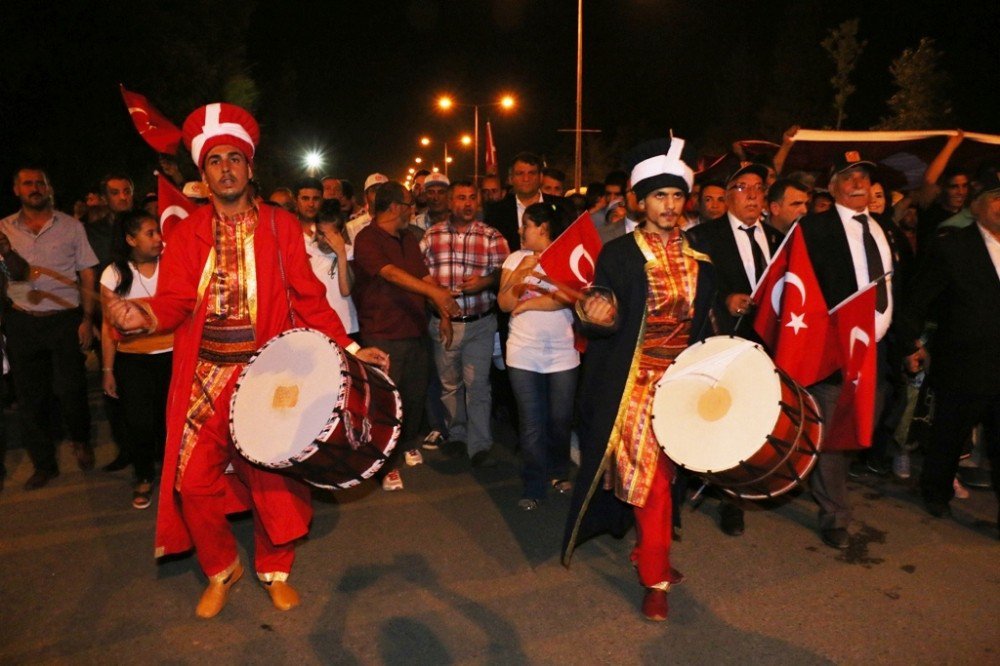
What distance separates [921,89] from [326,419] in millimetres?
20598

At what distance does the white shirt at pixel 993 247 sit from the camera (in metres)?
5.04

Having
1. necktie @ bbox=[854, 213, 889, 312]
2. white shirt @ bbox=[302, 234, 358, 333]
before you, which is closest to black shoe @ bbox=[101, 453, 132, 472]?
white shirt @ bbox=[302, 234, 358, 333]

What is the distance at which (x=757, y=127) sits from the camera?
39188 millimetres

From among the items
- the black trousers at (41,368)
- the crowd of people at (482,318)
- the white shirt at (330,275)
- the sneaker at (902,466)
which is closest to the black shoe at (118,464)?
the crowd of people at (482,318)

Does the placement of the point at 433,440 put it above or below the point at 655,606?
above

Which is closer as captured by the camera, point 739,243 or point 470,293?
point 739,243

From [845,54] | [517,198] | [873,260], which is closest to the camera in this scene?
[873,260]

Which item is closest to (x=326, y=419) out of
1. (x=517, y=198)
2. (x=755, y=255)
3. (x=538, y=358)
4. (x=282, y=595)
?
(x=282, y=595)

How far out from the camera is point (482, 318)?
670 centimetres

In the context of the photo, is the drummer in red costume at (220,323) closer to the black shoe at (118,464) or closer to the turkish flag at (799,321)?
the turkish flag at (799,321)

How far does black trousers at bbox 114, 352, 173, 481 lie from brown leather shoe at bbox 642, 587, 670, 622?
370 cm

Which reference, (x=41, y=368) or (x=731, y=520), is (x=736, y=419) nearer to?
(x=731, y=520)

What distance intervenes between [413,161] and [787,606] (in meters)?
91.9

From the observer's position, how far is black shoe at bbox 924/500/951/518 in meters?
5.35
